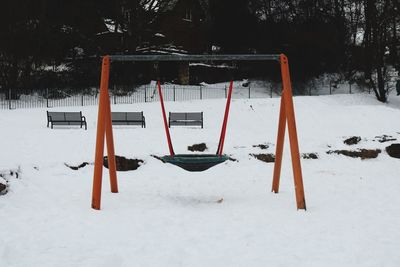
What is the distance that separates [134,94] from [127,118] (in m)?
13.7

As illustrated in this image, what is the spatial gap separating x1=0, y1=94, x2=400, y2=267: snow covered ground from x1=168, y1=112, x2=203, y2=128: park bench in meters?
1.48

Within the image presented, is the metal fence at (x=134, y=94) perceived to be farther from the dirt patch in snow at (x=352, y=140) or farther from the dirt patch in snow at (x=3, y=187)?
the dirt patch in snow at (x=3, y=187)

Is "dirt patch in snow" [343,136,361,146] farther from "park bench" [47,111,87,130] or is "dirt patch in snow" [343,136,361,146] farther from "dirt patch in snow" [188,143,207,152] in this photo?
"park bench" [47,111,87,130]

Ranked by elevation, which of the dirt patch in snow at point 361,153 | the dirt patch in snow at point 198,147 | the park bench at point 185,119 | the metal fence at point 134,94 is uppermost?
the metal fence at point 134,94

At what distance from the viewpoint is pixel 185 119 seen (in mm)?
20438

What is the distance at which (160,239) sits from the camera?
664cm

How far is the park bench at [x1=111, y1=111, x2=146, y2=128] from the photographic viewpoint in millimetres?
19719

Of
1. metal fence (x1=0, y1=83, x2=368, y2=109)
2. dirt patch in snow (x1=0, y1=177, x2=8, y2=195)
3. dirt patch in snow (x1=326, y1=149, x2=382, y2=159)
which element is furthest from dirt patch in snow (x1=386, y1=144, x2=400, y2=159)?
metal fence (x1=0, y1=83, x2=368, y2=109)

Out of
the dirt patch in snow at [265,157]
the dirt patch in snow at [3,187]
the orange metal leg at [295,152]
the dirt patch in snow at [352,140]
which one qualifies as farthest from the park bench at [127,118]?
the orange metal leg at [295,152]

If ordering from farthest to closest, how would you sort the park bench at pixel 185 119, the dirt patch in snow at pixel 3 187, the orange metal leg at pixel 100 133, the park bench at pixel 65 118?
the park bench at pixel 185 119, the park bench at pixel 65 118, the dirt patch in snow at pixel 3 187, the orange metal leg at pixel 100 133

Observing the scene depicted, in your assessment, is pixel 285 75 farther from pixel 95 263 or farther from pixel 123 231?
pixel 95 263

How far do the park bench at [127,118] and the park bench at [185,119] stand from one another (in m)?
1.31

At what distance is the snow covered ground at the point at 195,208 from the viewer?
19.3 ft

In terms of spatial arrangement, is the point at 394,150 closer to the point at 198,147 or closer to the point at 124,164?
the point at 198,147
